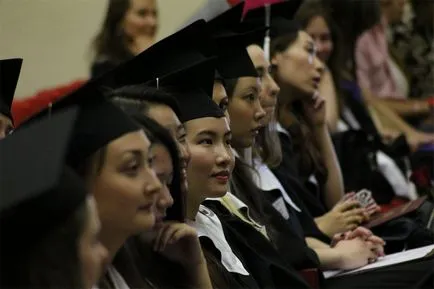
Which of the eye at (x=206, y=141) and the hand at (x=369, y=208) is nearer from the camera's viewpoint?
the eye at (x=206, y=141)

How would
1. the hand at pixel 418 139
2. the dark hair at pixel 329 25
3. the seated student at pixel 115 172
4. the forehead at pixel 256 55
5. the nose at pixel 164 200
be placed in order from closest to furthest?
1. the seated student at pixel 115 172
2. the nose at pixel 164 200
3. the forehead at pixel 256 55
4. the dark hair at pixel 329 25
5. the hand at pixel 418 139

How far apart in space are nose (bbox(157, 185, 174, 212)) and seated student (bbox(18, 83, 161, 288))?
0.06m

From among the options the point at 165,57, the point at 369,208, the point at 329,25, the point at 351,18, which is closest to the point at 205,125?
the point at 165,57

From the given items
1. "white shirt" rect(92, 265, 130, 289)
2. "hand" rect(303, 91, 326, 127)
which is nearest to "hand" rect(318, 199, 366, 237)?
"hand" rect(303, 91, 326, 127)

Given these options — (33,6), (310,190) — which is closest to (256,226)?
(33,6)

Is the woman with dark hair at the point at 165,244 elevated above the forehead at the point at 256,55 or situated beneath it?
elevated above

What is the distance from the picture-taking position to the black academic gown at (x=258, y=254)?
9.59 ft

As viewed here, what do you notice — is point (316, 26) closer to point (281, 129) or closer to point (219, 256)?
point (281, 129)

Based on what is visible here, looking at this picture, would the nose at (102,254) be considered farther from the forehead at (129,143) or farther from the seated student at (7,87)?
the seated student at (7,87)

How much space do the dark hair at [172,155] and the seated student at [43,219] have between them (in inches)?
18.8

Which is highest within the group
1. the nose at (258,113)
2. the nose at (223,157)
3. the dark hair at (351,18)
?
the nose at (223,157)

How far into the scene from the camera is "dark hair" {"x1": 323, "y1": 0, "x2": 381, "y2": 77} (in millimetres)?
5270

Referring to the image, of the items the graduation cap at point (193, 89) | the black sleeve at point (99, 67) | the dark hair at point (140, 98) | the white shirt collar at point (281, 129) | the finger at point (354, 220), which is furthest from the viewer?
the black sleeve at point (99, 67)

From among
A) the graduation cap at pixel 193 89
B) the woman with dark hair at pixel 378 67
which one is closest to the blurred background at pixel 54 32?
the graduation cap at pixel 193 89
